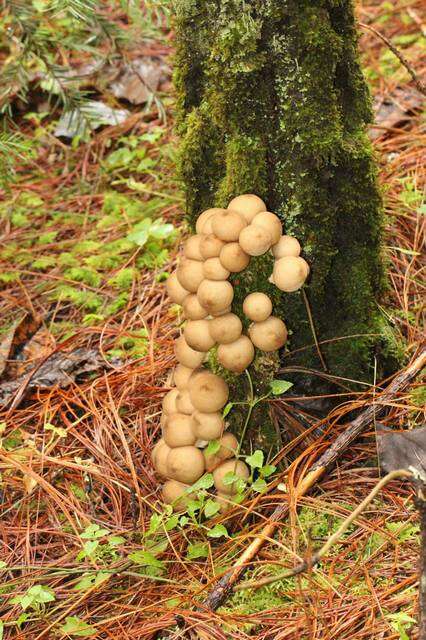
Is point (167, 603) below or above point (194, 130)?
below

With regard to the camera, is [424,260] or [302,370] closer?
[302,370]

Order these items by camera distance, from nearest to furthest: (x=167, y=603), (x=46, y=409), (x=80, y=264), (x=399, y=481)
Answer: (x=167, y=603)
(x=399, y=481)
(x=46, y=409)
(x=80, y=264)

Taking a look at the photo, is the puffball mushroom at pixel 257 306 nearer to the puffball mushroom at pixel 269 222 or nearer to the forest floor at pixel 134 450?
the puffball mushroom at pixel 269 222

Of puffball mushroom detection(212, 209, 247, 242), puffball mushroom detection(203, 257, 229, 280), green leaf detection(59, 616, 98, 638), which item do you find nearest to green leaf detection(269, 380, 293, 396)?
puffball mushroom detection(203, 257, 229, 280)

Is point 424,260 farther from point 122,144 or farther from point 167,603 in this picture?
point 122,144

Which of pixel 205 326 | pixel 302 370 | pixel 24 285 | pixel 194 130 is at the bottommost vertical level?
pixel 24 285

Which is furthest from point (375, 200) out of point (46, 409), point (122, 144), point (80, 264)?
point (122, 144)

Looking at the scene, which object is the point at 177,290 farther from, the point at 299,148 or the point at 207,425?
the point at 299,148

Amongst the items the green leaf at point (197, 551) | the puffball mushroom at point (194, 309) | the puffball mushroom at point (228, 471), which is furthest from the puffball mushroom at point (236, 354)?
the green leaf at point (197, 551)

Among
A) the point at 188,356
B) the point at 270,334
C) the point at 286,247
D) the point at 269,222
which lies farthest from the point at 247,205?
the point at 188,356
